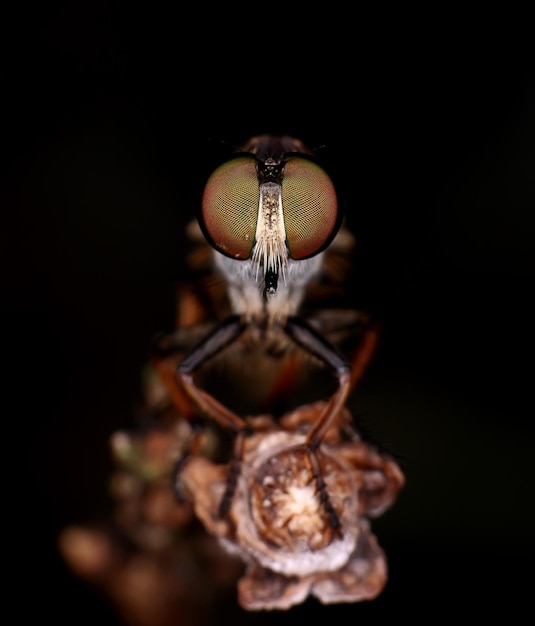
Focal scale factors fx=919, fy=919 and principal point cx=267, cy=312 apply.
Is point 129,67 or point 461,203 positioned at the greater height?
point 129,67

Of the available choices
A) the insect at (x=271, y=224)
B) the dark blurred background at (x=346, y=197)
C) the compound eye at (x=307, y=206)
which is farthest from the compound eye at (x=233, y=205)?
the dark blurred background at (x=346, y=197)

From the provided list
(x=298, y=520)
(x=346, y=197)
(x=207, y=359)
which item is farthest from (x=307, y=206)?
(x=346, y=197)

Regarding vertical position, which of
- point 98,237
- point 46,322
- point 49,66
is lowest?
point 46,322

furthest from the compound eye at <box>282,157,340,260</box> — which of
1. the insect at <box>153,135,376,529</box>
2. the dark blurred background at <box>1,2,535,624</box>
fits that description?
the dark blurred background at <box>1,2,535,624</box>

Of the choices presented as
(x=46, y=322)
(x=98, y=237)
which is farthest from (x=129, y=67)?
(x=46, y=322)

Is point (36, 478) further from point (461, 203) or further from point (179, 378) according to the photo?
point (461, 203)

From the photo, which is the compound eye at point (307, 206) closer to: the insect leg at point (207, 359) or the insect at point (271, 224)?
the insect at point (271, 224)
